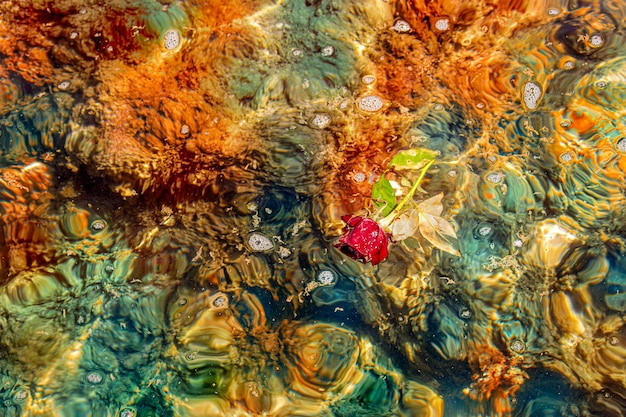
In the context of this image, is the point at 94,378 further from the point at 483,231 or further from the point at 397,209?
the point at 483,231

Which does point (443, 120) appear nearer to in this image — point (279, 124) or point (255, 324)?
point (279, 124)

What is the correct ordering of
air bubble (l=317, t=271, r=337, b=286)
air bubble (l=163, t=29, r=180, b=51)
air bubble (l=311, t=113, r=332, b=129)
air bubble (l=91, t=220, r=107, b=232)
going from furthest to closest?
1. air bubble (l=163, t=29, r=180, b=51)
2. air bubble (l=311, t=113, r=332, b=129)
3. air bubble (l=91, t=220, r=107, b=232)
4. air bubble (l=317, t=271, r=337, b=286)

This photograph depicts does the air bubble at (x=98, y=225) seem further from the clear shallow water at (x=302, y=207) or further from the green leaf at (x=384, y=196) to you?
the green leaf at (x=384, y=196)

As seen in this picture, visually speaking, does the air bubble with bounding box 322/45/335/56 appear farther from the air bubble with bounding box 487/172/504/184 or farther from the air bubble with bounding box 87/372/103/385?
the air bubble with bounding box 87/372/103/385

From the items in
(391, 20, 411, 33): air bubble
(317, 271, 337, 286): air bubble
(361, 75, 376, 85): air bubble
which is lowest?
(317, 271, 337, 286): air bubble

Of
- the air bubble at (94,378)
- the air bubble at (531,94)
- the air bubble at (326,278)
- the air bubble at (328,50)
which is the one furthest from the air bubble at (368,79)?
the air bubble at (94,378)

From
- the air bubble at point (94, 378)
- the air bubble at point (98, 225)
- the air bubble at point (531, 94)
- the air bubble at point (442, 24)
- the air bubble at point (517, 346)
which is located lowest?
the air bubble at point (517, 346)

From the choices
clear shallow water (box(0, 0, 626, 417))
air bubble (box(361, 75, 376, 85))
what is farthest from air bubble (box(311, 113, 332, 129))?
air bubble (box(361, 75, 376, 85))
